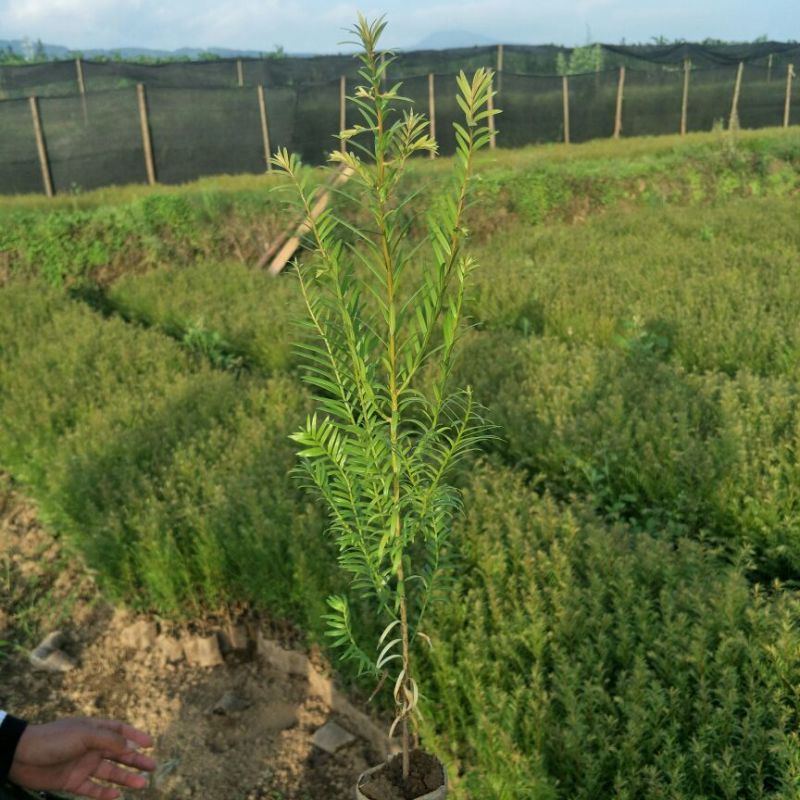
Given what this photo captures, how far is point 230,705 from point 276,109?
1434 centimetres

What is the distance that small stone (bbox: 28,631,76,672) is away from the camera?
13.0 feet

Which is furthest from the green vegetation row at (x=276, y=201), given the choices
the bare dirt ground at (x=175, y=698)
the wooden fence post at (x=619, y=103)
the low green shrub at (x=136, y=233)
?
the bare dirt ground at (x=175, y=698)

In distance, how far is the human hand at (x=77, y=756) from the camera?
6.50ft

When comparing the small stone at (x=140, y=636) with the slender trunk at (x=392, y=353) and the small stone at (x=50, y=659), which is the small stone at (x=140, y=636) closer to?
the small stone at (x=50, y=659)

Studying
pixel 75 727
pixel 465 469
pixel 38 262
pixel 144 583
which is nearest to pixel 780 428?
pixel 465 469

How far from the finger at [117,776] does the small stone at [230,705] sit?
4.95 feet

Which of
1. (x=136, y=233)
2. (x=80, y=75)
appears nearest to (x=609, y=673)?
(x=136, y=233)

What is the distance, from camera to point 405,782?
201 centimetres

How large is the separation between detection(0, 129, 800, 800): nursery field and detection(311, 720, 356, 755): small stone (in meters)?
0.20

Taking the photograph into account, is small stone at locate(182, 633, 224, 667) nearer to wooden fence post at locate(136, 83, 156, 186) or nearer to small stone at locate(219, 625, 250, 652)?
small stone at locate(219, 625, 250, 652)

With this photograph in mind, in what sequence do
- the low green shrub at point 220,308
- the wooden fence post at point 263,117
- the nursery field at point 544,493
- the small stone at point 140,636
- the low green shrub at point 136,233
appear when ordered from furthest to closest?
the wooden fence post at point 263,117, the low green shrub at point 136,233, the low green shrub at point 220,308, the small stone at point 140,636, the nursery field at point 544,493

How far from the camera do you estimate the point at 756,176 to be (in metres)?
15.4

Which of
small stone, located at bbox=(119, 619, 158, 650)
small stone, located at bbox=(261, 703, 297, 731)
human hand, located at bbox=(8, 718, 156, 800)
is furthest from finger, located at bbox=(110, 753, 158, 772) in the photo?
small stone, located at bbox=(119, 619, 158, 650)

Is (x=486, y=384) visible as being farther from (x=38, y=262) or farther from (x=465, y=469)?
(x=38, y=262)
